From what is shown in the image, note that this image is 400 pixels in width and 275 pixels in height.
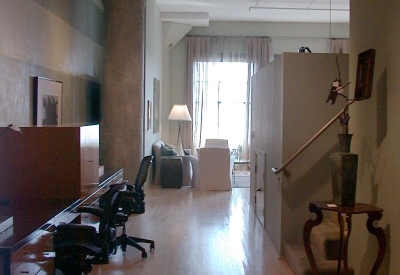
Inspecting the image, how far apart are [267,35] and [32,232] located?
10363 millimetres

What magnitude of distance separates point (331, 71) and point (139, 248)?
2.66 meters

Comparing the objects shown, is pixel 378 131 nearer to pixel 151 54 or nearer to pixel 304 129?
pixel 304 129

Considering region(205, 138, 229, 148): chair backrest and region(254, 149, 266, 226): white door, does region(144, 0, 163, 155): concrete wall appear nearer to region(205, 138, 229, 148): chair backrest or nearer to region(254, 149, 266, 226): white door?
region(205, 138, 229, 148): chair backrest

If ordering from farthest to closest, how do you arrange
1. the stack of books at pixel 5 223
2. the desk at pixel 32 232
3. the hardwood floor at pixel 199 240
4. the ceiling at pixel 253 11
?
1. the ceiling at pixel 253 11
2. the hardwood floor at pixel 199 240
3. the stack of books at pixel 5 223
4. the desk at pixel 32 232

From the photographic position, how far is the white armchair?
8375 millimetres

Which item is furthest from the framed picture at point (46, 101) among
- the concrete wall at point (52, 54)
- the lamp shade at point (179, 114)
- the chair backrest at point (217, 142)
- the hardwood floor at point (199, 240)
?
the chair backrest at point (217, 142)

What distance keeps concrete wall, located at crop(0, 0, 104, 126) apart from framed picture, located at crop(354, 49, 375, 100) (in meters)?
2.68

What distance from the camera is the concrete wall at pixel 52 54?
11.7 ft

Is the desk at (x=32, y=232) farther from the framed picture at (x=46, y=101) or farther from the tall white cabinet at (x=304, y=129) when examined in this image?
the tall white cabinet at (x=304, y=129)

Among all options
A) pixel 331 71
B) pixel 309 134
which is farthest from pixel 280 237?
pixel 331 71

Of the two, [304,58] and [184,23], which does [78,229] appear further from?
[184,23]

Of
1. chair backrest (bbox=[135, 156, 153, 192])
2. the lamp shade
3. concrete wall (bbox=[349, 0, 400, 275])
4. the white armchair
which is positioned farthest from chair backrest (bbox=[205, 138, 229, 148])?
concrete wall (bbox=[349, 0, 400, 275])

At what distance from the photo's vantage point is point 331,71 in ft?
14.7

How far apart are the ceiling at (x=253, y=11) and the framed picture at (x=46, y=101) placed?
5450 mm
